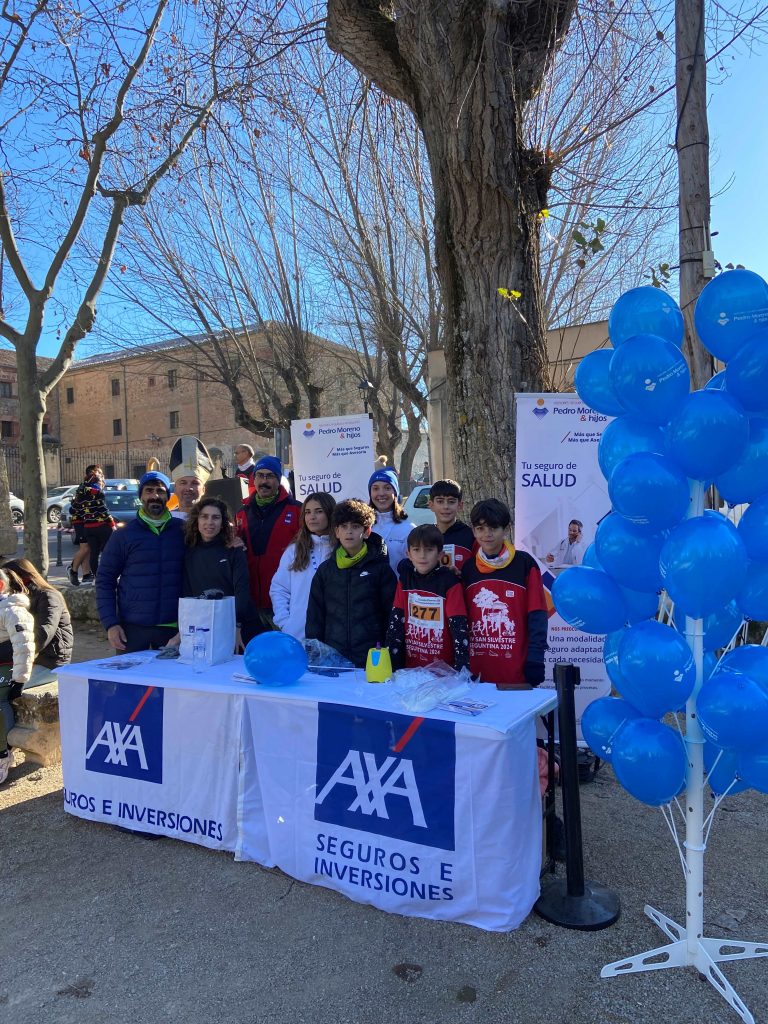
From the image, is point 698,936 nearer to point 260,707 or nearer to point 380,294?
point 260,707

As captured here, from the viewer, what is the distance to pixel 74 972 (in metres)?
2.69

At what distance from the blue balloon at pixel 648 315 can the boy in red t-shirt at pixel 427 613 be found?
1.40 meters

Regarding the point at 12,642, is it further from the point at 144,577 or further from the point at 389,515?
the point at 389,515

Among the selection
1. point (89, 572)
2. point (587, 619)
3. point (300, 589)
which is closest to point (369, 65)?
point (300, 589)

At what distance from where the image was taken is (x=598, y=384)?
2.93 metres

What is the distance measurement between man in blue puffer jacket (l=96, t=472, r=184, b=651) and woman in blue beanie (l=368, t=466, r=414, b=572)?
1277 millimetres

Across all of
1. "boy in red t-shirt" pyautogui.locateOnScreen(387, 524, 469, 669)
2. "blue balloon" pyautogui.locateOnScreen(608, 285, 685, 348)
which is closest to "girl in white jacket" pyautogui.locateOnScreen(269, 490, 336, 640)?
"boy in red t-shirt" pyautogui.locateOnScreen(387, 524, 469, 669)

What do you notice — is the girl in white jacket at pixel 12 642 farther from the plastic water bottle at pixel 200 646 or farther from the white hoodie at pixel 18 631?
the plastic water bottle at pixel 200 646

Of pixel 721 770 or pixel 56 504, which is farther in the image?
pixel 56 504

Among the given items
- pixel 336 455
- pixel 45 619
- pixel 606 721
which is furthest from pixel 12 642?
pixel 606 721

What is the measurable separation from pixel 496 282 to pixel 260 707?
11.7 feet

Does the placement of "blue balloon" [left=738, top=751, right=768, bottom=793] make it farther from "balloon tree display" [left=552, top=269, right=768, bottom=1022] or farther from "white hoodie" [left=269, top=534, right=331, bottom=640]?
"white hoodie" [left=269, top=534, right=331, bottom=640]

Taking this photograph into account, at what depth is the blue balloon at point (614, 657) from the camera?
2.64 m

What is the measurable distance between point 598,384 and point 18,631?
3724 millimetres
